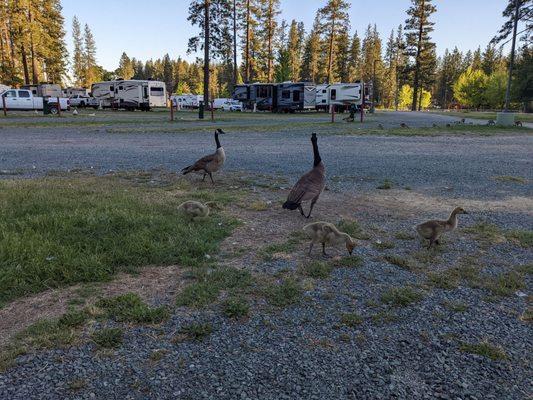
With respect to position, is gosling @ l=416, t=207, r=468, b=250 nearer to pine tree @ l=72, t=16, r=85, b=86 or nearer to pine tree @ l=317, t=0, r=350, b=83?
pine tree @ l=317, t=0, r=350, b=83

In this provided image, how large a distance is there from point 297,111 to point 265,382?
52773 millimetres

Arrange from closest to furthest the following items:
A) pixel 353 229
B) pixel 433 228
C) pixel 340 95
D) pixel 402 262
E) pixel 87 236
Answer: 1. pixel 402 262
2. pixel 87 236
3. pixel 433 228
4. pixel 353 229
5. pixel 340 95

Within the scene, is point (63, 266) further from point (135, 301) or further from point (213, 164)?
point (213, 164)

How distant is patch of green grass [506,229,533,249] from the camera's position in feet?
18.4

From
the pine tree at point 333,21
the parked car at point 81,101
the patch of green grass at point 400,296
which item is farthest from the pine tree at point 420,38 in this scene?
the patch of green grass at point 400,296

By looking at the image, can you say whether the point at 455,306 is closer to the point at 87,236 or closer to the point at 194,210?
the point at 194,210

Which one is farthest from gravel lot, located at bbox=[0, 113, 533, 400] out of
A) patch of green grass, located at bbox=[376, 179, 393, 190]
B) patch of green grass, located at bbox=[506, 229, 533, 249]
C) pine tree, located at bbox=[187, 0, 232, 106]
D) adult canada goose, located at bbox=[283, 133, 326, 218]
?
pine tree, located at bbox=[187, 0, 232, 106]

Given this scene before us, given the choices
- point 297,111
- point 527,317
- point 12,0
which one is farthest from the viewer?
point 297,111

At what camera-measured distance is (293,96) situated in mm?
48656

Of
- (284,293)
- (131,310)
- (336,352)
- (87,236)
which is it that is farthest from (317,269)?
(87,236)

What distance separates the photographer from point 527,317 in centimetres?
370

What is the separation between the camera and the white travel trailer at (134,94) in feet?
159

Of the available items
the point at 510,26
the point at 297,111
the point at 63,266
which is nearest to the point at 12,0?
the point at 297,111

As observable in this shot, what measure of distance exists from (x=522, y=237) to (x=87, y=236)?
5.88 metres
